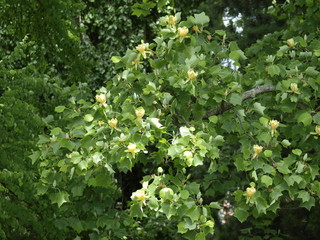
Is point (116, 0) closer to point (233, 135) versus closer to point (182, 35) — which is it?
point (233, 135)

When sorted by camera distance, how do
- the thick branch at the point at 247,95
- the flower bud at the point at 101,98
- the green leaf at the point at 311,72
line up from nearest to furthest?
the flower bud at the point at 101,98, the green leaf at the point at 311,72, the thick branch at the point at 247,95

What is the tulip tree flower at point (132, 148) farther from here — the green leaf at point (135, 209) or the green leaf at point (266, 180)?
the green leaf at point (266, 180)

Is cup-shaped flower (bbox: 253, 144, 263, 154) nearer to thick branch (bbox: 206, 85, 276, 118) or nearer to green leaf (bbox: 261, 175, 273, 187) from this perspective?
green leaf (bbox: 261, 175, 273, 187)

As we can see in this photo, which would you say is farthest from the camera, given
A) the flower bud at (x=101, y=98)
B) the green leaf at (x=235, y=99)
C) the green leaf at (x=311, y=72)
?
the green leaf at (x=311, y=72)

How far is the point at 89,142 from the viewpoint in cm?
321

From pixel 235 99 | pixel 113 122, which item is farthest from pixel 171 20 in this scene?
pixel 113 122

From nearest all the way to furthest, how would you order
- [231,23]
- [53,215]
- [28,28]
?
[53,215]
[28,28]
[231,23]

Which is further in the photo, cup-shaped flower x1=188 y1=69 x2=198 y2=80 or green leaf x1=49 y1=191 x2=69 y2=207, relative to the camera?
green leaf x1=49 y1=191 x2=69 y2=207

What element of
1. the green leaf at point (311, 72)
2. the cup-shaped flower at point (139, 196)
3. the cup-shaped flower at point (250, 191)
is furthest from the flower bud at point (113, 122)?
the green leaf at point (311, 72)

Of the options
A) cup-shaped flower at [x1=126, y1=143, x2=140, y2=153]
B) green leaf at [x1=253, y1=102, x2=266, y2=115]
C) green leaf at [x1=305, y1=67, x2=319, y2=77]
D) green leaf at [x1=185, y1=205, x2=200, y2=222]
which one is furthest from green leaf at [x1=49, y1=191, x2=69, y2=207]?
green leaf at [x1=305, y1=67, x2=319, y2=77]

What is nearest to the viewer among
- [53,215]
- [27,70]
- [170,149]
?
[170,149]

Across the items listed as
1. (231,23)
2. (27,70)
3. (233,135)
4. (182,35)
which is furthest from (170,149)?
(231,23)

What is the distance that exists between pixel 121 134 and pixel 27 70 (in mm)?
2718

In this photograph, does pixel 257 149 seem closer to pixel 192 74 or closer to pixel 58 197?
pixel 192 74
